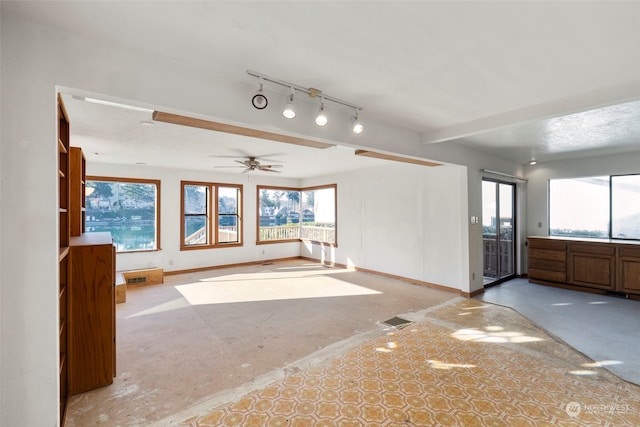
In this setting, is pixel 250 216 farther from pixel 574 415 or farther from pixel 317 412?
pixel 574 415

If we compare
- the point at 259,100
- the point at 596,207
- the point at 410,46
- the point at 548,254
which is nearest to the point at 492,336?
the point at 410,46

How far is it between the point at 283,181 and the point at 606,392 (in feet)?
24.6

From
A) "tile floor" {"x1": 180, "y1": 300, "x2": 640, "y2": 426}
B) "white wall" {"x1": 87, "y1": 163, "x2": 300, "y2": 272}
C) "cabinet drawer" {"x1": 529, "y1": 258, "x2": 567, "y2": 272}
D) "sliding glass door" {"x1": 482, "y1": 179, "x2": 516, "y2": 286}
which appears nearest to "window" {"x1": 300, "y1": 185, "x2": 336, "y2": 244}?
"white wall" {"x1": 87, "y1": 163, "x2": 300, "y2": 272}

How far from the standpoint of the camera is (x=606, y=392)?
90.9 inches

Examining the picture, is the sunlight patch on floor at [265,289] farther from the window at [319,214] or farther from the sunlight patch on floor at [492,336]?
the window at [319,214]

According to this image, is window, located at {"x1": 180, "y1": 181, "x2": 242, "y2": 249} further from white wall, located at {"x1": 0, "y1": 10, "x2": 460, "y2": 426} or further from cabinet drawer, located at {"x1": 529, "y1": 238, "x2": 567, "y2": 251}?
cabinet drawer, located at {"x1": 529, "y1": 238, "x2": 567, "y2": 251}

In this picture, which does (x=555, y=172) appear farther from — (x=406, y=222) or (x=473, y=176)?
(x=406, y=222)

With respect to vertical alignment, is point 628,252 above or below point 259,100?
below

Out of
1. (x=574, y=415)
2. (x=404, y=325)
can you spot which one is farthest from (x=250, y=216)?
(x=574, y=415)

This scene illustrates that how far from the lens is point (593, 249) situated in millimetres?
5078

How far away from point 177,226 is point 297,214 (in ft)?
11.3

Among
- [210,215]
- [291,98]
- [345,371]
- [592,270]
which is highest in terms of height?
[291,98]

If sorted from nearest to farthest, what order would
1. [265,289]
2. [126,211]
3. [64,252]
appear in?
[64,252] < [265,289] < [126,211]

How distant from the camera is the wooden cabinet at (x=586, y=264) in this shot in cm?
473
